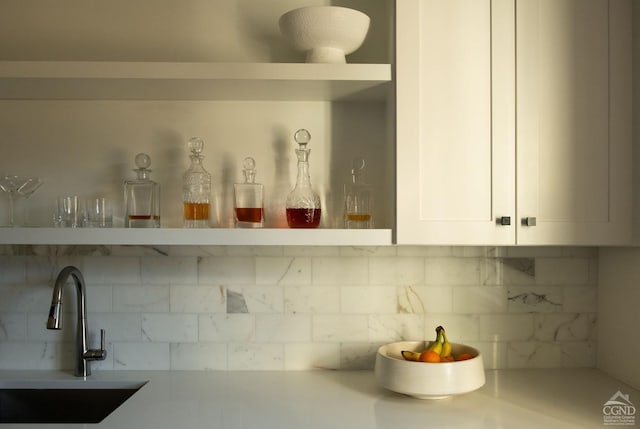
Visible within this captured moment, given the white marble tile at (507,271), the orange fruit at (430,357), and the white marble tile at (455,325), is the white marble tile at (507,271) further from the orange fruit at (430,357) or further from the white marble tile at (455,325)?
the orange fruit at (430,357)

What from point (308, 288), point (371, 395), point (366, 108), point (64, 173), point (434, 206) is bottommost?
point (371, 395)

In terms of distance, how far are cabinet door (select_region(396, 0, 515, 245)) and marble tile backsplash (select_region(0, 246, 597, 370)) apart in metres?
0.36

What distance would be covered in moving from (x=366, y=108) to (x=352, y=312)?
2.42ft

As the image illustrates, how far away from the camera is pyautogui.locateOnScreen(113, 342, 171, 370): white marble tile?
6.47 feet

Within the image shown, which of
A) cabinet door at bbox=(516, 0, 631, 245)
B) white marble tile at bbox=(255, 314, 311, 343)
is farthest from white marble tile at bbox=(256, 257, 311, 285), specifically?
cabinet door at bbox=(516, 0, 631, 245)

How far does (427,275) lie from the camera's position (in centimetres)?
199

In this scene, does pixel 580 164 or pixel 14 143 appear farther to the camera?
pixel 14 143

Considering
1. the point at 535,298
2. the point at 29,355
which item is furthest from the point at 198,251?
the point at 535,298

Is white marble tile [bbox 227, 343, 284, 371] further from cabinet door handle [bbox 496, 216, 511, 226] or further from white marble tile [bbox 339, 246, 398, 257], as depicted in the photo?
cabinet door handle [bbox 496, 216, 511, 226]

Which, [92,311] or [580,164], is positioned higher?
[580,164]

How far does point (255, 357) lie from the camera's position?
1975 mm

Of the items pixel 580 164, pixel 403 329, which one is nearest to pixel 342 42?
pixel 580 164

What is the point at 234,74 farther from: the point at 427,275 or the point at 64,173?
the point at 427,275

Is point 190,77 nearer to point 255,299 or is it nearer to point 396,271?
point 255,299
